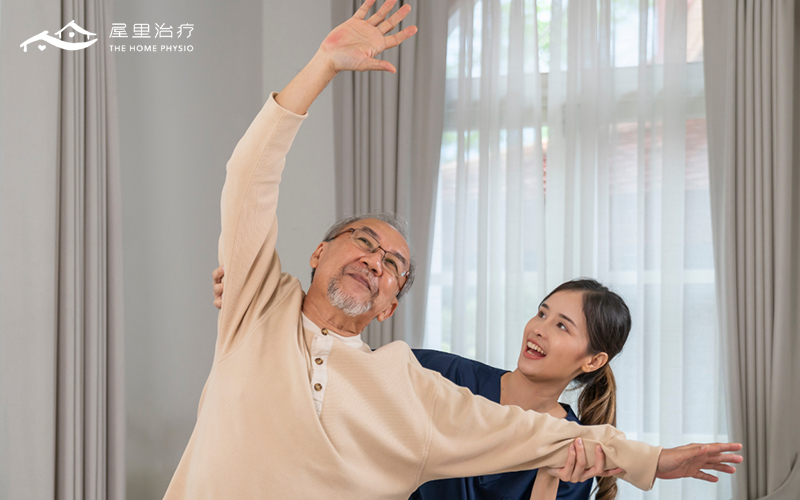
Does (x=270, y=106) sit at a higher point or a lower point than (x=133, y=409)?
higher

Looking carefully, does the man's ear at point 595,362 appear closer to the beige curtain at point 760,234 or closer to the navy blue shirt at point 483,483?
the navy blue shirt at point 483,483

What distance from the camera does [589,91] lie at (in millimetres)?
2912

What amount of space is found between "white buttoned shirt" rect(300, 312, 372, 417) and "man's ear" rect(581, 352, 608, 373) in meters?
0.81

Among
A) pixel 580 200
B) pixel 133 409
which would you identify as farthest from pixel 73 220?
pixel 580 200

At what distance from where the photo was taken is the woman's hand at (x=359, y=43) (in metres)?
1.25

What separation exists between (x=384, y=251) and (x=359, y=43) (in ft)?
1.71

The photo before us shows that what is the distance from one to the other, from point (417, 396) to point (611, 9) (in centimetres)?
234

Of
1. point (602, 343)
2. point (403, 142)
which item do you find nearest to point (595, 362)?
point (602, 343)

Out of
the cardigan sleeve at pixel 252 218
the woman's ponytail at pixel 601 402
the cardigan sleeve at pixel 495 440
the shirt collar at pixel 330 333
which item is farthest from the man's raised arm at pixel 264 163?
the woman's ponytail at pixel 601 402

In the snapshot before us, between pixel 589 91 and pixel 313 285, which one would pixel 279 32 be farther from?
pixel 313 285

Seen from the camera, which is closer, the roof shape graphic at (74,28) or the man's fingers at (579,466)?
the man's fingers at (579,466)

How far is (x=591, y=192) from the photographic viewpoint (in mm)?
2877
